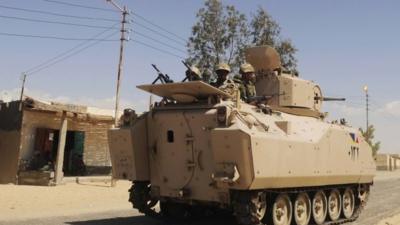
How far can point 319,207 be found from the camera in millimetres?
11422

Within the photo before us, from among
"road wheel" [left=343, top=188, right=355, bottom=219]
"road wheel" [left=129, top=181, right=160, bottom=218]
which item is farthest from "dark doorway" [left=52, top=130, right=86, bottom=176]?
"road wheel" [left=343, top=188, right=355, bottom=219]

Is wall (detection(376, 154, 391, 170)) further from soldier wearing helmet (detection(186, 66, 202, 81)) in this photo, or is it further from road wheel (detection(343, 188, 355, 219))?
soldier wearing helmet (detection(186, 66, 202, 81))

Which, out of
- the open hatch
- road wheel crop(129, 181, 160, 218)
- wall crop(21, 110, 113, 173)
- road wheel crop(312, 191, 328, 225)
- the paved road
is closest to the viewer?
the open hatch

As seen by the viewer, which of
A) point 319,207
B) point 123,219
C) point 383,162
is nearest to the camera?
point 319,207

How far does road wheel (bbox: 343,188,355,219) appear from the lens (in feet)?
41.5

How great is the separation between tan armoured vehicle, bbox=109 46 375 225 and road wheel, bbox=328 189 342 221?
2cm

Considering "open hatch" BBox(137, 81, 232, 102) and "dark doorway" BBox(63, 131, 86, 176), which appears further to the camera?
"dark doorway" BBox(63, 131, 86, 176)

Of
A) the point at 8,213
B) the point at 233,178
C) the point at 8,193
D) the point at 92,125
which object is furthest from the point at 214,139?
the point at 92,125

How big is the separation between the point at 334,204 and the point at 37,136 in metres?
13.3

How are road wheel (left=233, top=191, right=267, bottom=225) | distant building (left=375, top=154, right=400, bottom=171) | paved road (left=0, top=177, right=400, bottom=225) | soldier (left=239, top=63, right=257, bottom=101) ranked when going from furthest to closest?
1. distant building (left=375, top=154, right=400, bottom=171)
2. soldier (left=239, top=63, right=257, bottom=101)
3. paved road (left=0, top=177, right=400, bottom=225)
4. road wheel (left=233, top=191, right=267, bottom=225)

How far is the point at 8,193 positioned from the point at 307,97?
32.0 feet

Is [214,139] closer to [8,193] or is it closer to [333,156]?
[333,156]

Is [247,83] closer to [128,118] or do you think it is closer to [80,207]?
[128,118]

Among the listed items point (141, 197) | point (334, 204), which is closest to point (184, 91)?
point (141, 197)
